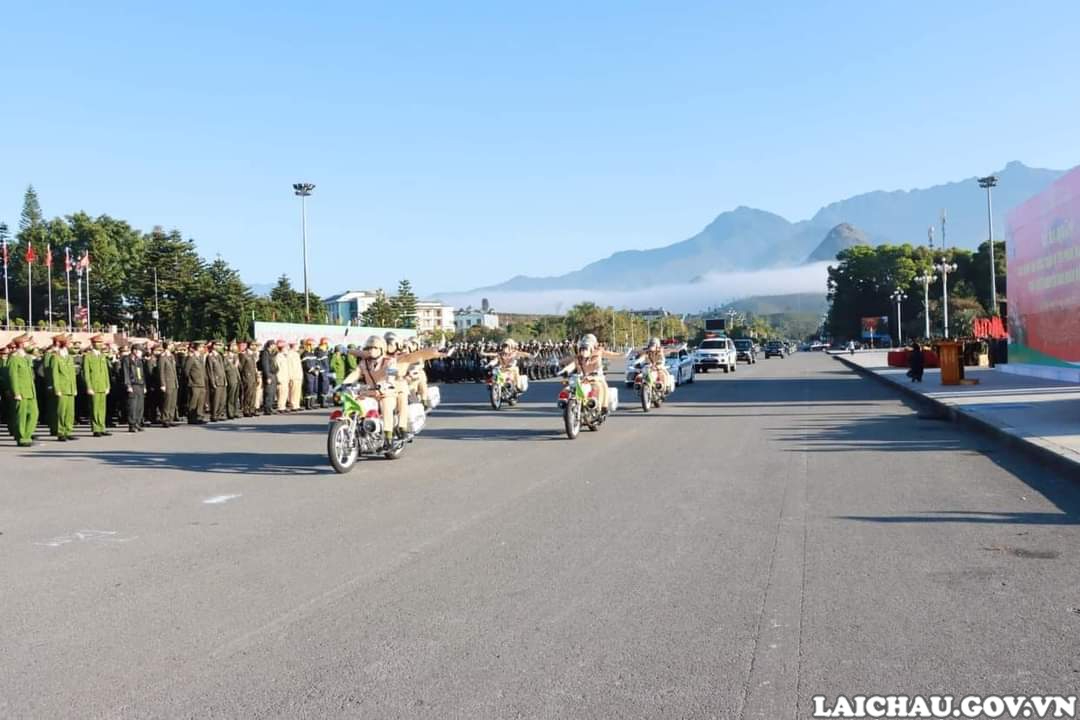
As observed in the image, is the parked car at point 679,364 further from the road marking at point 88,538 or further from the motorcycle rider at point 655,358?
the road marking at point 88,538

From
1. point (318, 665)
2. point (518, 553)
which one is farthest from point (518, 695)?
point (518, 553)

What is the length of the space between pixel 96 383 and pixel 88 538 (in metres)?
11.1

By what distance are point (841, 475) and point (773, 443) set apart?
151 inches

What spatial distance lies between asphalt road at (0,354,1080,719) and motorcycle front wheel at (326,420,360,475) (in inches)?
10.3

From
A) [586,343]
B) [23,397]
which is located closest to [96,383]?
[23,397]

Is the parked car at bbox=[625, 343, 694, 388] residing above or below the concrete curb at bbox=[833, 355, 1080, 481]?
above

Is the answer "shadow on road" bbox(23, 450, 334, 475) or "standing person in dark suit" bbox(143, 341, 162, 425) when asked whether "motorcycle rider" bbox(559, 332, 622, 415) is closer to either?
"shadow on road" bbox(23, 450, 334, 475)

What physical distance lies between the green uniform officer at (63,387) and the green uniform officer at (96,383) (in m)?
0.44

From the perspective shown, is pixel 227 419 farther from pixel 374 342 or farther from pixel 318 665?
pixel 318 665

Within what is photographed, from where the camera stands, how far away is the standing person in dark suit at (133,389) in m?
20.0

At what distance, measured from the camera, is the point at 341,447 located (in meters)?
13.0

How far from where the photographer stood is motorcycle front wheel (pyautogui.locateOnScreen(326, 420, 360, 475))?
12.8 m

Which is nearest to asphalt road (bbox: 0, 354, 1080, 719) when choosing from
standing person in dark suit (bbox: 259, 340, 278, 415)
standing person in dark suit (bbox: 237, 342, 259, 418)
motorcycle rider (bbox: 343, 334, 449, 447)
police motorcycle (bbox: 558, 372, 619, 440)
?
motorcycle rider (bbox: 343, 334, 449, 447)

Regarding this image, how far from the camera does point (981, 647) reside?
543 centimetres
